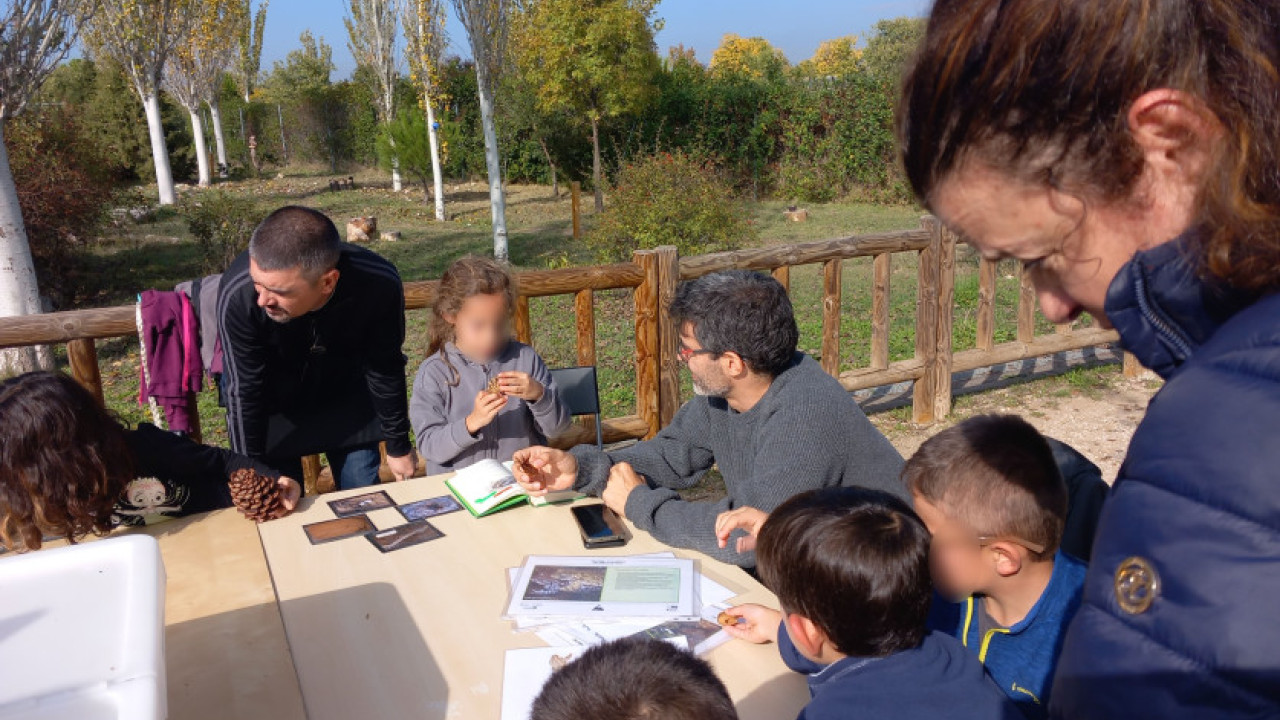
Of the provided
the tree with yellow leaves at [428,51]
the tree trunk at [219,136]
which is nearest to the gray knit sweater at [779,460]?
the tree with yellow leaves at [428,51]

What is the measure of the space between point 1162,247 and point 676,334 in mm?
2319

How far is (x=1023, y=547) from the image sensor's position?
1979 millimetres

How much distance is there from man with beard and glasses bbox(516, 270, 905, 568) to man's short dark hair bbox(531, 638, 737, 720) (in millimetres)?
1033

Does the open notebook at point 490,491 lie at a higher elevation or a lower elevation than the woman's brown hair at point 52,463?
lower

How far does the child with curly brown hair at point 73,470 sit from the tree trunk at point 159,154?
20.3 metres

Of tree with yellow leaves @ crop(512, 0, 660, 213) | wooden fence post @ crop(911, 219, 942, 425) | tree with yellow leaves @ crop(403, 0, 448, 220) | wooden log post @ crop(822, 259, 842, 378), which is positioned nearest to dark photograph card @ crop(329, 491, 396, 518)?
wooden log post @ crop(822, 259, 842, 378)

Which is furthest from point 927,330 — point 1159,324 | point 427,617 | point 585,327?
point 1159,324

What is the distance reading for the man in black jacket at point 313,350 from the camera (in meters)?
3.18

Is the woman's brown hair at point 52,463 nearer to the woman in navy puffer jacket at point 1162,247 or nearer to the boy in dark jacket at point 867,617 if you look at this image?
the boy in dark jacket at point 867,617

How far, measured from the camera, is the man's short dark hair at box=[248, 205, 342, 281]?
311cm

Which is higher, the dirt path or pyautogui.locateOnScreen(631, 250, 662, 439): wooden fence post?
pyautogui.locateOnScreen(631, 250, 662, 439): wooden fence post

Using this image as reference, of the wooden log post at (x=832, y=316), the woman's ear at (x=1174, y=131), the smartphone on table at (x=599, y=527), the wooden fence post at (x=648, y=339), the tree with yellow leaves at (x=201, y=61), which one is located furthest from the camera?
the tree with yellow leaves at (x=201, y=61)

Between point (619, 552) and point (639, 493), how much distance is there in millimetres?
201

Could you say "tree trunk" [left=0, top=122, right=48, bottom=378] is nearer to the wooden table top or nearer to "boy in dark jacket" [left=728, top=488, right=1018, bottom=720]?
the wooden table top
